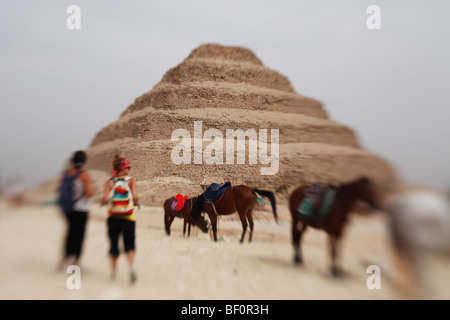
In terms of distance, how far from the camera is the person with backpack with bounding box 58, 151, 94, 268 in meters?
3.77

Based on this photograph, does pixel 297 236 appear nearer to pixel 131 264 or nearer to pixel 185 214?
pixel 131 264

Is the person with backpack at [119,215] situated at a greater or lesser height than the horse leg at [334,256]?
greater

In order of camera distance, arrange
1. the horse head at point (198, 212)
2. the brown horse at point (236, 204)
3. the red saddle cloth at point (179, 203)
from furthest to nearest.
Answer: the red saddle cloth at point (179, 203) < the horse head at point (198, 212) < the brown horse at point (236, 204)

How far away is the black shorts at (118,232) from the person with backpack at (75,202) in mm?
329

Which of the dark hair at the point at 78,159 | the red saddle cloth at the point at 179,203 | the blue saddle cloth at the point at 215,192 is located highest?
the dark hair at the point at 78,159

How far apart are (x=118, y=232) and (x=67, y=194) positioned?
0.75 metres

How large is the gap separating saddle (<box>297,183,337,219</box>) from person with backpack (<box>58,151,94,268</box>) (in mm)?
2772

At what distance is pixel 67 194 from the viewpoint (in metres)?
3.76

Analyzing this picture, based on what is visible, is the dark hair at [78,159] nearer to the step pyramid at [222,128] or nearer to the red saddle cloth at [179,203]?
the red saddle cloth at [179,203]

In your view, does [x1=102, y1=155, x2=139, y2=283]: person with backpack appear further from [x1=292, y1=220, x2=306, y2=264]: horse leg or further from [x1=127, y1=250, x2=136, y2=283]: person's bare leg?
[x1=292, y1=220, x2=306, y2=264]: horse leg

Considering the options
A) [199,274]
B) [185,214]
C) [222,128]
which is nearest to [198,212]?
[185,214]

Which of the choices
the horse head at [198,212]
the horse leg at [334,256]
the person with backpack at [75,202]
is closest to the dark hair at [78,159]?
the person with backpack at [75,202]

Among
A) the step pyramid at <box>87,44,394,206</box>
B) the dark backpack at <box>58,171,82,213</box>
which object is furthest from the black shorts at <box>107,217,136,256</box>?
the step pyramid at <box>87,44,394,206</box>

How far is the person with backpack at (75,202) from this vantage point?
3.77 metres
